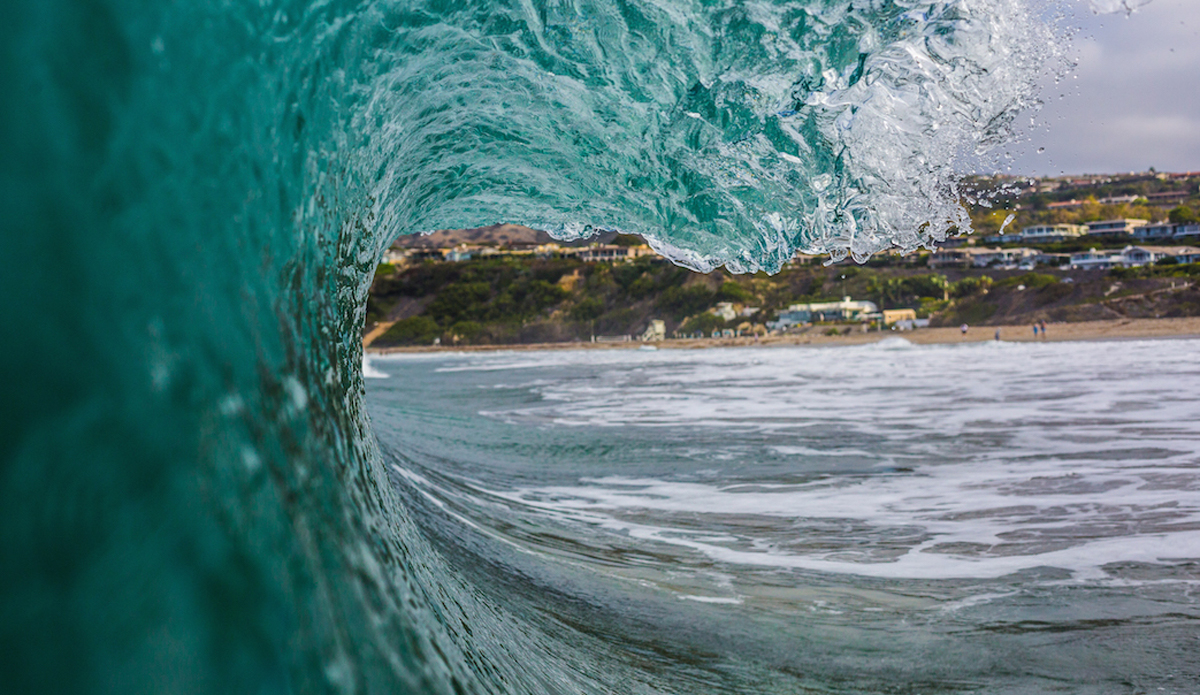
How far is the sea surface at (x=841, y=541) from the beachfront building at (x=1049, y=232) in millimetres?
59250

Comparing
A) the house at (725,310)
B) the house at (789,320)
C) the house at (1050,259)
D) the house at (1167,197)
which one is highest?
the house at (1167,197)

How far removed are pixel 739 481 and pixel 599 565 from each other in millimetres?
2547

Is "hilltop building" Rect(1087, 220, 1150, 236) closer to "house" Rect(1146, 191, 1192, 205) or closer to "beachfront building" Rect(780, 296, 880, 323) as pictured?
"house" Rect(1146, 191, 1192, 205)

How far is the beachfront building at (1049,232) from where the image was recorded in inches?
2427

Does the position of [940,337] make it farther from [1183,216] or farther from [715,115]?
[715,115]

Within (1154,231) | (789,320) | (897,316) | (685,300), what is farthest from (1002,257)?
(685,300)

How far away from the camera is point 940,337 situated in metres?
42.2

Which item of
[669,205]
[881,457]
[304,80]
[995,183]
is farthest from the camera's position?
[881,457]

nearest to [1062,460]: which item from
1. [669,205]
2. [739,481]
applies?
[739,481]

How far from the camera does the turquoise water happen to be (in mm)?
755

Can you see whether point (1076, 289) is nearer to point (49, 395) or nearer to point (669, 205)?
point (669, 205)

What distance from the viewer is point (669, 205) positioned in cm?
447

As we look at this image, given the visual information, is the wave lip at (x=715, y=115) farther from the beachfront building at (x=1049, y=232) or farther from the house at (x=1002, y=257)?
the beachfront building at (x=1049, y=232)

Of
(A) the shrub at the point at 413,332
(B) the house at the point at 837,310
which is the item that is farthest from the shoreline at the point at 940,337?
(B) the house at the point at 837,310
